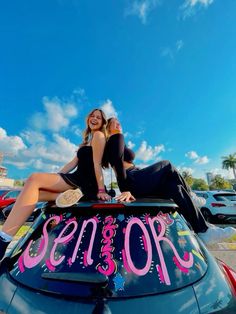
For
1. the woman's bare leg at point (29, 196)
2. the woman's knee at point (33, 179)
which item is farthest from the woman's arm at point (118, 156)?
the woman's knee at point (33, 179)

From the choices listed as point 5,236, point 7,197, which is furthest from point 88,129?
point 7,197

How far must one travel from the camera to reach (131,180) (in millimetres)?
2684

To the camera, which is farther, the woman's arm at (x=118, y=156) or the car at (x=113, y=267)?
the woman's arm at (x=118, y=156)

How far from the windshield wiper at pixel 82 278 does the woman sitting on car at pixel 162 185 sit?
4.37 ft

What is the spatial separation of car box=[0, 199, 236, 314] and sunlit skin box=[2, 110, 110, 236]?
0.37m

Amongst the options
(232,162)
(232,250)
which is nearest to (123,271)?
(232,250)

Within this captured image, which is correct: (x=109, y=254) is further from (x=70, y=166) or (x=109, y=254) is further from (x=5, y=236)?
(x=70, y=166)

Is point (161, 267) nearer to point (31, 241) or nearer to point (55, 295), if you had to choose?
point (55, 295)

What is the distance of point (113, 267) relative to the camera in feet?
4.29

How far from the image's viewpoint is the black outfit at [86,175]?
2.76m

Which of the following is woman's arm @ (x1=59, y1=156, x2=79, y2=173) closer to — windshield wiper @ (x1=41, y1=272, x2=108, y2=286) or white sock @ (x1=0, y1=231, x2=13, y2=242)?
white sock @ (x1=0, y1=231, x2=13, y2=242)

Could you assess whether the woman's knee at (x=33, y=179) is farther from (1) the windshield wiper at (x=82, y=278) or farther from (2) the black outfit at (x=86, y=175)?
(1) the windshield wiper at (x=82, y=278)

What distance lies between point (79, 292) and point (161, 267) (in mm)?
447

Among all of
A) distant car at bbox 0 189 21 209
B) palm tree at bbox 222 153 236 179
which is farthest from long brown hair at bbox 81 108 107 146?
palm tree at bbox 222 153 236 179
